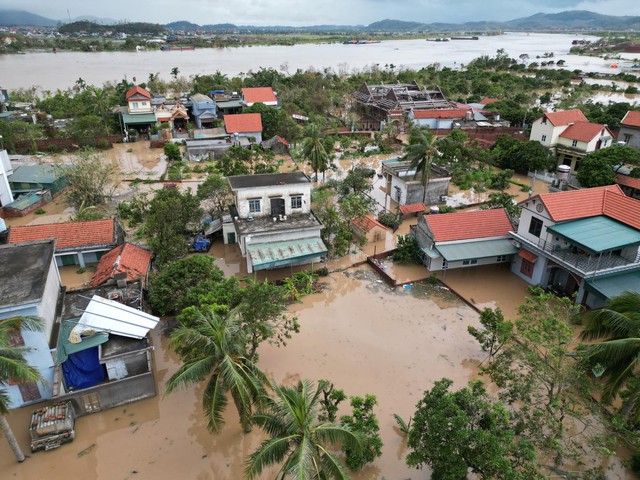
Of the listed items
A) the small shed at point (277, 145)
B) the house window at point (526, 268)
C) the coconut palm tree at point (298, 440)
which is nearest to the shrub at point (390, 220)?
the house window at point (526, 268)

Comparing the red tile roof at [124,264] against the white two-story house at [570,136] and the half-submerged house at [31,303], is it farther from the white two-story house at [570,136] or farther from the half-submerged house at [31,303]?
the white two-story house at [570,136]

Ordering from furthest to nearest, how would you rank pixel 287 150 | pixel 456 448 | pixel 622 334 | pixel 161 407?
pixel 287 150
pixel 161 407
pixel 622 334
pixel 456 448

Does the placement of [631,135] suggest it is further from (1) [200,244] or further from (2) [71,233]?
(2) [71,233]

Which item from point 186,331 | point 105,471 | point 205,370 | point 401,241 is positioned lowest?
point 105,471

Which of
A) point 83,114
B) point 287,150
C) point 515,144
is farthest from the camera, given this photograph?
point 83,114

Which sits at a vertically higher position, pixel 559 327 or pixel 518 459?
pixel 559 327

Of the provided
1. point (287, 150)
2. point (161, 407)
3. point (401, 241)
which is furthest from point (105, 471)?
point (287, 150)

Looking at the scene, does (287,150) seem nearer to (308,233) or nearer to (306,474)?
(308,233)
